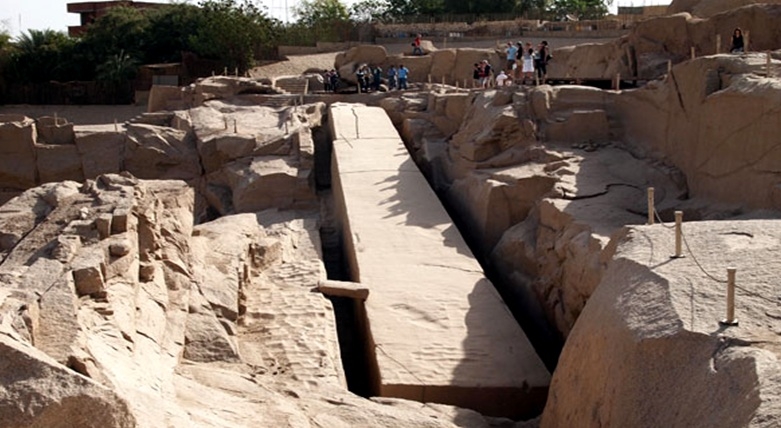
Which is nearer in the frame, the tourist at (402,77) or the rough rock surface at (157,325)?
the rough rock surface at (157,325)

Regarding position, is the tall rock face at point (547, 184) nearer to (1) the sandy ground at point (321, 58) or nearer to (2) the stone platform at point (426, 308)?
(2) the stone platform at point (426, 308)

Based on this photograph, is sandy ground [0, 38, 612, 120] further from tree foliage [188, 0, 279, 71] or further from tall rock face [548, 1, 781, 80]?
tall rock face [548, 1, 781, 80]

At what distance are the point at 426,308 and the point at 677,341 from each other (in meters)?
4.22

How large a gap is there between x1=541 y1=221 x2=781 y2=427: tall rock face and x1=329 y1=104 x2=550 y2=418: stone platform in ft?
4.12

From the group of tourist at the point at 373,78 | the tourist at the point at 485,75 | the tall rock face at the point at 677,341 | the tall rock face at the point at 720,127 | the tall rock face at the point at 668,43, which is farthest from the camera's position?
the group of tourist at the point at 373,78

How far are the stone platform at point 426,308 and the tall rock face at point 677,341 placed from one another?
126 cm

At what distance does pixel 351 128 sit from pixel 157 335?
910 cm

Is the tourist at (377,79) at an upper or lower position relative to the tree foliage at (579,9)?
lower

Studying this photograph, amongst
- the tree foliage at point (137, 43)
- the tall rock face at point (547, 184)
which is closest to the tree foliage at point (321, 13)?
the tree foliage at point (137, 43)

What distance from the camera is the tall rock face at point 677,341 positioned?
467 cm

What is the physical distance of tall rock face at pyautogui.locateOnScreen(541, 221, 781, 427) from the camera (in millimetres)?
4668

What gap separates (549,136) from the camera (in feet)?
40.0

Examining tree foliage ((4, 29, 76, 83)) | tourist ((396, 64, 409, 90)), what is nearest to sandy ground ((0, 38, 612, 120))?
tree foliage ((4, 29, 76, 83))

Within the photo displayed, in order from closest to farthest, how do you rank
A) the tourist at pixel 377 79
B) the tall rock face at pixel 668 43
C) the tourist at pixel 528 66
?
the tall rock face at pixel 668 43 → the tourist at pixel 528 66 → the tourist at pixel 377 79
